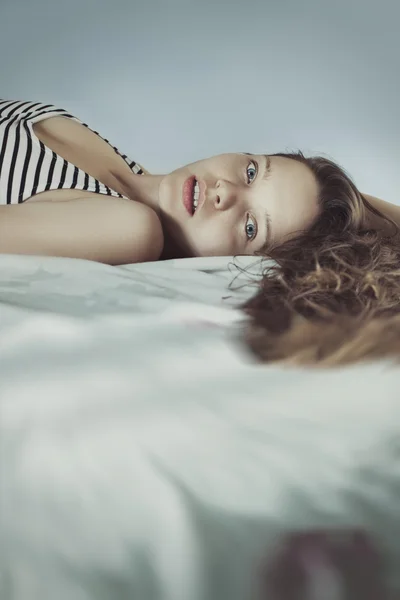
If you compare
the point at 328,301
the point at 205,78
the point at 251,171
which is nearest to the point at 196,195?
the point at 251,171

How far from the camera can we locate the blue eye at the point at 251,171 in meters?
1.26

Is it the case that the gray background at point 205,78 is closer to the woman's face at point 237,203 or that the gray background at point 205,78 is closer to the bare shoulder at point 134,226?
the woman's face at point 237,203

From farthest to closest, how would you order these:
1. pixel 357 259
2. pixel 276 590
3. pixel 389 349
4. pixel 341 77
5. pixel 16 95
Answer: pixel 16 95 < pixel 341 77 < pixel 357 259 < pixel 389 349 < pixel 276 590

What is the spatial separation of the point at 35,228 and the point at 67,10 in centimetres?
135

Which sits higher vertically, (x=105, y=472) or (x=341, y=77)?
(x=341, y=77)

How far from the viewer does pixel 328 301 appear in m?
0.68

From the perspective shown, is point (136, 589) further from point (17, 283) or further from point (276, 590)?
point (17, 283)

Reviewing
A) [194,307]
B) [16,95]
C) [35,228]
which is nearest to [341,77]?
[16,95]

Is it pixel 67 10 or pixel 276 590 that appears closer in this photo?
pixel 276 590

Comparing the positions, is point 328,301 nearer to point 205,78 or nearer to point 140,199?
point 140,199

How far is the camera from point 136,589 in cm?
25

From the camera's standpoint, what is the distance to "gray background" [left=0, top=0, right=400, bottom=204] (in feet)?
6.13

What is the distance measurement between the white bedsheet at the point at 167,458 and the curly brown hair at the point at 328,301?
0.04 metres

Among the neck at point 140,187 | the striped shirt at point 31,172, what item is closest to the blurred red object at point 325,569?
the striped shirt at point 31,172
